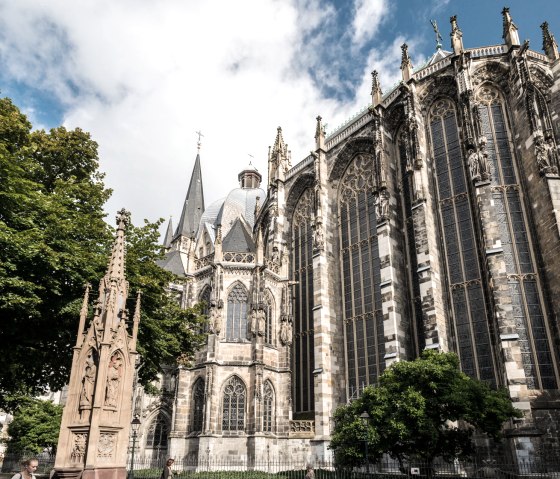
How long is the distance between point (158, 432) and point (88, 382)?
21.6 metres

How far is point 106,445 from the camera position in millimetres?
7227

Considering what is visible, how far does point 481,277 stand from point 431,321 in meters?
2.74

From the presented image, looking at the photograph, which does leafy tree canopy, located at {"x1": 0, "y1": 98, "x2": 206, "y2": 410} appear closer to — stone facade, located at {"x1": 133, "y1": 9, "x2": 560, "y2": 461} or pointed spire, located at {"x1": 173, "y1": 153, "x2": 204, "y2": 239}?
stone facade, located at {"x1": 133, "y1": 9, "x2": 560, "y2": 461}

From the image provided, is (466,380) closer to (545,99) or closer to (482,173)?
(482,173)

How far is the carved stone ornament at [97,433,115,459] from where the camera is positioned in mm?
7117

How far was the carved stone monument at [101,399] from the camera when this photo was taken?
6984 millimetres

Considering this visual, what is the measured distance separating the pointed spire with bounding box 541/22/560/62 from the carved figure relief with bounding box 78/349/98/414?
74.2ft

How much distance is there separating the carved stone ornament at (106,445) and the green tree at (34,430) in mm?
25229

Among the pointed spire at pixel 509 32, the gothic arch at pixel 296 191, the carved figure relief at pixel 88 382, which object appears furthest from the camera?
the gothic arch at pixel 296 191

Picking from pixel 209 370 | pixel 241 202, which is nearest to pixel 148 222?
pixel 209 370

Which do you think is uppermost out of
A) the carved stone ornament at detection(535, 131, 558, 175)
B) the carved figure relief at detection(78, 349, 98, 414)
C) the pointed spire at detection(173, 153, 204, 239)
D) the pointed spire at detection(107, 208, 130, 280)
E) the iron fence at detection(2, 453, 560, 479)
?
the pointed spire at detection(173, 153, 204, 239)

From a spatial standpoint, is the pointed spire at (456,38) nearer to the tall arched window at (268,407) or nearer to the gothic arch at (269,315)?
the gothic arch at (269,315)

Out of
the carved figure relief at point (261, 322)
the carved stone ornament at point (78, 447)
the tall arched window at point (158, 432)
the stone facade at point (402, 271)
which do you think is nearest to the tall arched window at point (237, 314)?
the stone facade at point (402, 271)

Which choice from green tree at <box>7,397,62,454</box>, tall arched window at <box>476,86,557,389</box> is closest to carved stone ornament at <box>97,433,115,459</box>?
tall arched window at <box>476,86,557,389</box>
